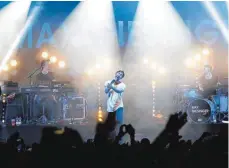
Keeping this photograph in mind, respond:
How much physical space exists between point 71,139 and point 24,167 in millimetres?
386

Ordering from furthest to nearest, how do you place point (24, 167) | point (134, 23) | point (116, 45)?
point (116, 45), point (134, 23), point (24, 167)

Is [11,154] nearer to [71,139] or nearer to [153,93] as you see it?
[71,139]

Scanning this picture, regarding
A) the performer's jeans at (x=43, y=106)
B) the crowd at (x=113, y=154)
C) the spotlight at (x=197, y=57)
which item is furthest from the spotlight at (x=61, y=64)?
the crowd at (x=113, y=154)

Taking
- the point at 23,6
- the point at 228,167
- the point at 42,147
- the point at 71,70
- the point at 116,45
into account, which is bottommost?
the point at 228,167

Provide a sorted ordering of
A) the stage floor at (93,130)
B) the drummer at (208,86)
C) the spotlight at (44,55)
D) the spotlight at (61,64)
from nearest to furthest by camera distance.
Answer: the stage floor at (93,130) → the drummer at (208,86) → the spotlight at (44,55) → the spotlight at (61,64)

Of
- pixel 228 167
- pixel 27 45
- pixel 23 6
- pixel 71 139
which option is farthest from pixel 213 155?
pixel 27 45

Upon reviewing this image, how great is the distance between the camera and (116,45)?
11094mm

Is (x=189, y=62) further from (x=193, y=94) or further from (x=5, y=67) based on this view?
(x=5, y=67)

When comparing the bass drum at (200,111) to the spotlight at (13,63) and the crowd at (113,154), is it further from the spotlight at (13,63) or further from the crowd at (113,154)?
the crowd at (113,154)

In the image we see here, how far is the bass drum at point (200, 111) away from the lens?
892cm

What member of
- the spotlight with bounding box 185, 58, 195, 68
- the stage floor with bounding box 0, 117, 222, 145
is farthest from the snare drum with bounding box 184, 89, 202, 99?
the spotlight with bounding box 185, 58, 195, 68

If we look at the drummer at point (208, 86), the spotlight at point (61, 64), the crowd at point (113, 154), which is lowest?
the crowd at point (113, 154)

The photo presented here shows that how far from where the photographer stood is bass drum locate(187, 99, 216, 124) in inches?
351

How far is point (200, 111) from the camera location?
898cm
